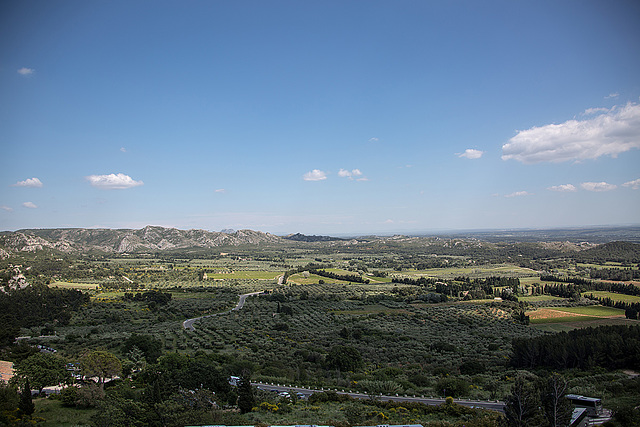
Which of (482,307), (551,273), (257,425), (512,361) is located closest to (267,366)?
(257,425)

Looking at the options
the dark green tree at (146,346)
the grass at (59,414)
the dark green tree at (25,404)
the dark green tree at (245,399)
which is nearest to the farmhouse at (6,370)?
the grass at (59,414)

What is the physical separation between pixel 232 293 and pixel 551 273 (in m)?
106

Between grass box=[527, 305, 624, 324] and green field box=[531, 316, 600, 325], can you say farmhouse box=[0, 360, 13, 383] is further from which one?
grass box=[527, 305, 624, 324]

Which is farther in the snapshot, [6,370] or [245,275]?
[245,275]

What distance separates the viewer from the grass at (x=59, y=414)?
22.4 m

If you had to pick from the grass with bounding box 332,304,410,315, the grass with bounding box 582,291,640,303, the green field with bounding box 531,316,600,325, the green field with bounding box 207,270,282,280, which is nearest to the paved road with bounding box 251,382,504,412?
the grass with bounding box 332,304,410,315

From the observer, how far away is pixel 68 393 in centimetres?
2555

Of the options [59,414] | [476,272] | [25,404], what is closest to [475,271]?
[476,272]

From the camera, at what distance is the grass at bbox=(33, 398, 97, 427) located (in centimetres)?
2238

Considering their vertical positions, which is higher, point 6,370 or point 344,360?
point 6,370

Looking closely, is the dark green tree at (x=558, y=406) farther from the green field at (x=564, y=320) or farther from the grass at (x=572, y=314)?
the grass at (x=572, y=314)

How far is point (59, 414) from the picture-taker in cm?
2380

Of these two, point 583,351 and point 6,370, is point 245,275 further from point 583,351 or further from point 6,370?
point 583,351

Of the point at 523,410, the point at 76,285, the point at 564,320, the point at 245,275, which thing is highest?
the point at 523,410
